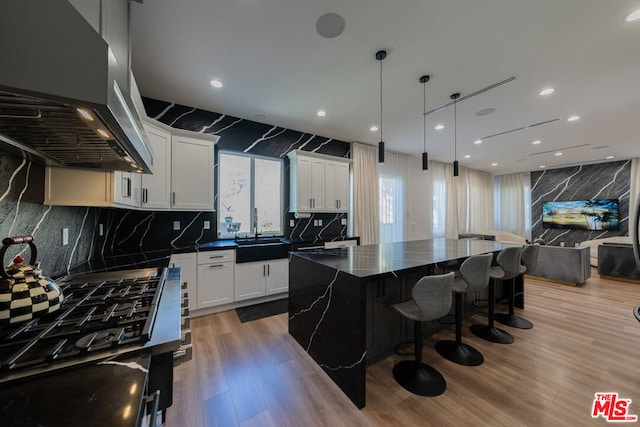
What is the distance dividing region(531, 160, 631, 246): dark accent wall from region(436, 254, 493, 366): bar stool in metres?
7.68

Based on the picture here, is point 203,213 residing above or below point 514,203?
below

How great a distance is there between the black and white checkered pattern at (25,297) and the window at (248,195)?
271 centimetres

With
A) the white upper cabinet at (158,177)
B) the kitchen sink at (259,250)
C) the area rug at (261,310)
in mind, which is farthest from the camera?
the kitchen sink at (259,250)

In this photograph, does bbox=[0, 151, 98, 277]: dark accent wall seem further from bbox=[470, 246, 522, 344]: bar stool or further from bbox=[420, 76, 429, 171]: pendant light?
bbox=[470, 246, 522, 344]: bar stool

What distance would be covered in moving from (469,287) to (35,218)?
10.6 ft

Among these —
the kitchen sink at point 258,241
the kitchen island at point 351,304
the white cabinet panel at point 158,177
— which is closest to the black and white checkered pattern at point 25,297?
the kitchen island at point 351,304

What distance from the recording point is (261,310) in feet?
10.5

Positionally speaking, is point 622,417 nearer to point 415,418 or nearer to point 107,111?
point 415,418

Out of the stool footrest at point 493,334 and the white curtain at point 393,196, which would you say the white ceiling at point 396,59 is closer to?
the white curtain at point 393,196

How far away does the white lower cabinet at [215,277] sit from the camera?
292 cm

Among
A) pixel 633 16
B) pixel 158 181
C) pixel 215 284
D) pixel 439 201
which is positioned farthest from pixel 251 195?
pixel 439 201

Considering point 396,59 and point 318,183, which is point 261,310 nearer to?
point 318,183

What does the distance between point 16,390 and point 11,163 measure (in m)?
1.32

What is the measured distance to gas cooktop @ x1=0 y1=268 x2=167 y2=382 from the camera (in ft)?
2.13
